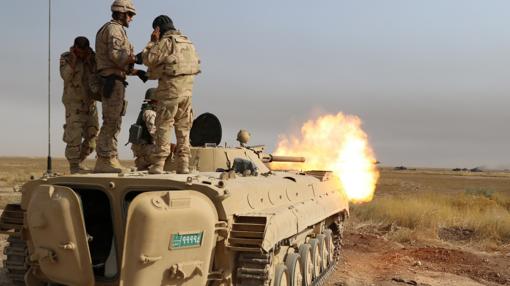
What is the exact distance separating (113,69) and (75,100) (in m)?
0.92

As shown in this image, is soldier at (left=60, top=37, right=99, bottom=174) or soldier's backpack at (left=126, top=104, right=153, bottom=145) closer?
soldier at (left=60, top=37, right=99, bottom=174)

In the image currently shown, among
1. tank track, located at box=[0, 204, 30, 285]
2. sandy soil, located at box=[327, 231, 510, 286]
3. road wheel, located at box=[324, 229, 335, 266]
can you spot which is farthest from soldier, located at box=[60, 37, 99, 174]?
sandy soil, located at box=[327, 231, 510, 286]

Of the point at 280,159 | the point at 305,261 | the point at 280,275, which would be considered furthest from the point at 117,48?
the point at 280,159

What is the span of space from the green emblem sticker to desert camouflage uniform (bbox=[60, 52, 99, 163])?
3.28 m

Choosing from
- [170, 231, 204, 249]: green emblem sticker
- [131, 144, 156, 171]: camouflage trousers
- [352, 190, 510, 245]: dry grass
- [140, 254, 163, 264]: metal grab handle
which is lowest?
[352, 190, 510, 245]: dry grass

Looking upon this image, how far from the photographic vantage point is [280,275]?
26.8ft

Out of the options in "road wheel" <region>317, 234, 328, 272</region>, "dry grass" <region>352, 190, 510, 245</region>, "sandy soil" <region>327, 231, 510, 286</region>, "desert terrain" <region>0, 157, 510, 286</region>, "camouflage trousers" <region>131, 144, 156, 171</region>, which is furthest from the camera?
"dry grass" <region>352, 190, 510, 245</region>

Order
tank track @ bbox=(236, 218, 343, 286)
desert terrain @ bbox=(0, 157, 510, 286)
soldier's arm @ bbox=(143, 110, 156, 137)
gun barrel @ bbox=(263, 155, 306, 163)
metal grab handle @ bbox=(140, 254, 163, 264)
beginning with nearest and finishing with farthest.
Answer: metal grab handle @ bbox=(140, 254, 163, 264), tank track @ bbox=(236, 218, 343, 286), soldier's arm @ bbox=(143, 110, 156, 137), desert terrain @ bbox=(0, 157, 510, 286), gun barrel @ bbox=(263, 155, 306, 163)

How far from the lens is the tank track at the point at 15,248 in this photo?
7.70m

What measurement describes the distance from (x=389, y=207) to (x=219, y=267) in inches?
662

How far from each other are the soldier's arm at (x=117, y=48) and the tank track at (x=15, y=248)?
227 centimetres

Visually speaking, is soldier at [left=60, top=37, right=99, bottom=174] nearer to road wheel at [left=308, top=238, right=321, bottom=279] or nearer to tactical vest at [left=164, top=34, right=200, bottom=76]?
tactical vest at [left=164, top=34, right=200, bottom=76]

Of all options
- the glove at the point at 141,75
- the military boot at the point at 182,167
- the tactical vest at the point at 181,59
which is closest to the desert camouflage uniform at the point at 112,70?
the glove at the point at 141,75

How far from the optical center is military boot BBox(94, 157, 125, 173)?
8.19 metres
